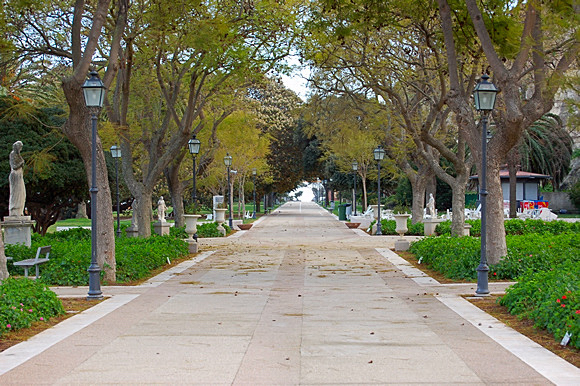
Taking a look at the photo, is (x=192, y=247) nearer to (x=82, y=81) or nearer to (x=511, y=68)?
(x=82, y=81)

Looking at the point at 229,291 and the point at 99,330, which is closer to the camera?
the point at 99,330

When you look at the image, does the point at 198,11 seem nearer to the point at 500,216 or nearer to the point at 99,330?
the point at 500,216

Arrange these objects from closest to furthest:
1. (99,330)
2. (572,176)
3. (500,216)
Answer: (99,330) < (500,216) < (572,176)

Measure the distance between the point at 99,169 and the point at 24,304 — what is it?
5.19 metres

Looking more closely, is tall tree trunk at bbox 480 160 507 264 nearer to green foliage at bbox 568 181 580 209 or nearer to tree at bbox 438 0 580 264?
tree at bbox 438 0 580 264

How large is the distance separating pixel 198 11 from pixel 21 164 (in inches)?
266

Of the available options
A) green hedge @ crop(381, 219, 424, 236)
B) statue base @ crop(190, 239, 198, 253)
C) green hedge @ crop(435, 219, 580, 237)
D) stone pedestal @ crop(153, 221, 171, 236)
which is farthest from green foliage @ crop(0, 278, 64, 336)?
green hedge @ crop(381, 219, 424, 236)

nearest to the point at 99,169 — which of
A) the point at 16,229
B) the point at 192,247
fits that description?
the point at 16,229

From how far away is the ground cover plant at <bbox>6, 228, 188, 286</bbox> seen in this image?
45.4 feet

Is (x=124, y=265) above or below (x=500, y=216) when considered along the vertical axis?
below

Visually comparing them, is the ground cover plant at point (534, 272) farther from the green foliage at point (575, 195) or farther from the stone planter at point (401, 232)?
the green foliage at point (575, 195)

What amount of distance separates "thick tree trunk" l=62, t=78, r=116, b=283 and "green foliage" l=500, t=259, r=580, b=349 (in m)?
8.05

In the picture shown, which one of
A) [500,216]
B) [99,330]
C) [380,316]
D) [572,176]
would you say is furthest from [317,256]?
[572,176]

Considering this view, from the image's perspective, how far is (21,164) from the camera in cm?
1911
